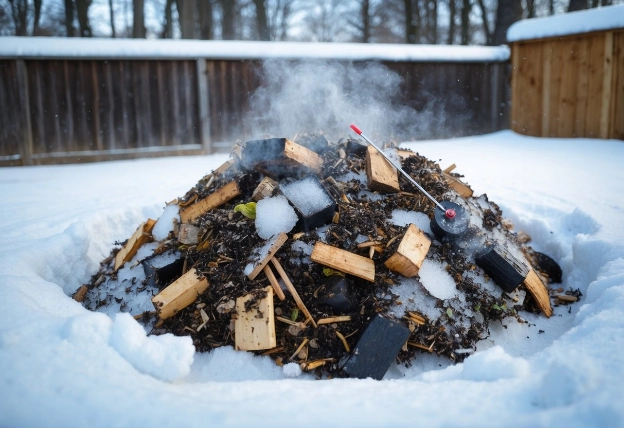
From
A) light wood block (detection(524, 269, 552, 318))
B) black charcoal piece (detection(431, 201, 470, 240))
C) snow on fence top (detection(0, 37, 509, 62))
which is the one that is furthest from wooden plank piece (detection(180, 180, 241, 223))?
snow on fence top (detection(0, 37, 509, 62))

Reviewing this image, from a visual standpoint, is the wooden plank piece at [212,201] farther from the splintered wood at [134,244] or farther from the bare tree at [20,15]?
the bare tree at [20,15]

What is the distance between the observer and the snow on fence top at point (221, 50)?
7480 mm

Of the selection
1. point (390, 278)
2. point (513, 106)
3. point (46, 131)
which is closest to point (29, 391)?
point (390, 278)

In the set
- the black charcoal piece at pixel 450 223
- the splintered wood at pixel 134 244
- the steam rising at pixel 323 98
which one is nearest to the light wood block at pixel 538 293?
the black charcoal piece at pixel 450 223

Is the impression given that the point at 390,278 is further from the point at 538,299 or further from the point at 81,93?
the point at 81,93

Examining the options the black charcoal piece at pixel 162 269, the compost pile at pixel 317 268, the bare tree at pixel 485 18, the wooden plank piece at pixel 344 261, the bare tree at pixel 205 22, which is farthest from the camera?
the bare tree at pixel 485 18

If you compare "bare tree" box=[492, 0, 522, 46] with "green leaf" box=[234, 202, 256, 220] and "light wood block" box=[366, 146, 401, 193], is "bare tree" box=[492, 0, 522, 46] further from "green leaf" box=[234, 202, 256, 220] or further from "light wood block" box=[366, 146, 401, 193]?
"green leaf" box=[234, 202, 256, 220]

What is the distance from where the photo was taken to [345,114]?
22.1 ft

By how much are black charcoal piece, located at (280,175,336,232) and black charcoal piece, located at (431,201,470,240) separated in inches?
27.8

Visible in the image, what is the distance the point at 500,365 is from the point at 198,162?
680cm

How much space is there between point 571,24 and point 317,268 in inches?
314

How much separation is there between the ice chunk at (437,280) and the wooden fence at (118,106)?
6465 millimetres

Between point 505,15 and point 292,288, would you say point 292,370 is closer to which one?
point 292,288

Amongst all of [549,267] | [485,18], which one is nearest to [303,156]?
[549,267]
